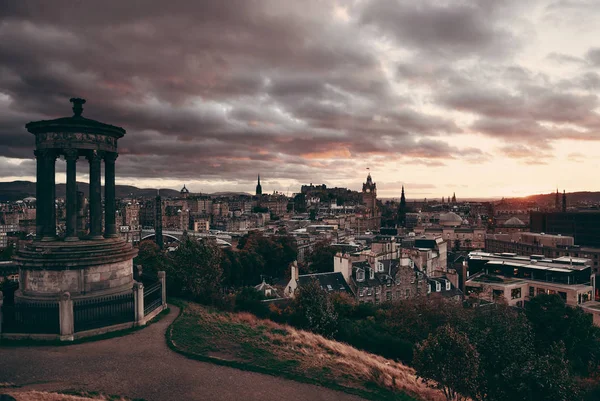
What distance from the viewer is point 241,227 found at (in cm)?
17475

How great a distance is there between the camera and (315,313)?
23.9 metres

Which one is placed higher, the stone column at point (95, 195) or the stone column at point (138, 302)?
the stone column at point (95, 195)

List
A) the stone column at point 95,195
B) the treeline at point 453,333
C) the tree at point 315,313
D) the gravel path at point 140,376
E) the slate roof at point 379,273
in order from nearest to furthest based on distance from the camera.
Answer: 1. the gravel path at point 140,376
2. the treeline at point 453,333
3. the stone column at point 95,195
4. the tree at point 315,313
5. the slate roof at point 379,273

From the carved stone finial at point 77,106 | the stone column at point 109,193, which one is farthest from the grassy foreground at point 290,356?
the carved stone finial at point 77,106

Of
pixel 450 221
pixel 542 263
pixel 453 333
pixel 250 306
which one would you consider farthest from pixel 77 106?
pixel 450 221

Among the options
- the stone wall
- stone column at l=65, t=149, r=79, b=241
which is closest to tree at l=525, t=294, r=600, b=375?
the stone wall

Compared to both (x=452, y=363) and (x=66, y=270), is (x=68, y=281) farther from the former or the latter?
(x=452, y=363)

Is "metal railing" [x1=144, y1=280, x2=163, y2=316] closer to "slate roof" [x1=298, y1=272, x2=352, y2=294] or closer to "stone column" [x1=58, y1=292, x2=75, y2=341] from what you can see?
"stone column" [x1=58, y1=292, x2=75, y2=341]

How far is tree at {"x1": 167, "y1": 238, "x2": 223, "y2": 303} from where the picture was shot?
27.0 metres

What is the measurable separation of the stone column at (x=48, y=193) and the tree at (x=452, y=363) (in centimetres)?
1853

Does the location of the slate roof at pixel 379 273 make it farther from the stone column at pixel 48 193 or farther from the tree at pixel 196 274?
the stone column at pixel 48 193

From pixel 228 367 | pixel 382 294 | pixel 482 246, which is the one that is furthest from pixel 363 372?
pixel 482 246

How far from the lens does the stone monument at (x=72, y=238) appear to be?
63.6 ft

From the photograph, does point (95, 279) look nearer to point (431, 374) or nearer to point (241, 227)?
point (431, 374)
